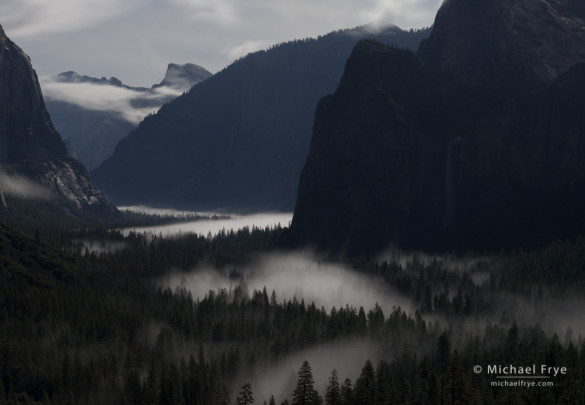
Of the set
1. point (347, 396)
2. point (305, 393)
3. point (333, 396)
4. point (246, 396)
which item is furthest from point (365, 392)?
point (246, 396)

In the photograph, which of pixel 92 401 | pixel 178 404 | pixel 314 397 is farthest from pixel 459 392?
pixel 92 401

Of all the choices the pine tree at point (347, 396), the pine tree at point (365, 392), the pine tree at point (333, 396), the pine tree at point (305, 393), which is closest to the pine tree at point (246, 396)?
the pine tree at point (305, 393)

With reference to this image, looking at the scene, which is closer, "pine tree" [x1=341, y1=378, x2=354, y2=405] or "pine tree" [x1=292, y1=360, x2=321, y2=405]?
"pine tree" [x1=341, y1=378, x2=354, y2=405]

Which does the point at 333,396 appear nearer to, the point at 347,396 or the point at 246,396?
the point at 347,396

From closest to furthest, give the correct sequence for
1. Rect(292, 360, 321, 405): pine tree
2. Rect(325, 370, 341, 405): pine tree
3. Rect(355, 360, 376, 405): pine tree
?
Rect(355, 360, 376, 405): pine tree
Rect(292, 360, 321, 405): pine tree
Rect(325, 370, 341, 405): pine tree

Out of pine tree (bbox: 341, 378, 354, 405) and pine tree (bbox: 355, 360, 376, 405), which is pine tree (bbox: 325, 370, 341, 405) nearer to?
pine tree (bbox: 341, 378, 354, 405)

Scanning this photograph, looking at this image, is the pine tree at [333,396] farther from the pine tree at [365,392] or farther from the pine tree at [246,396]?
the pine tree at [246,396]

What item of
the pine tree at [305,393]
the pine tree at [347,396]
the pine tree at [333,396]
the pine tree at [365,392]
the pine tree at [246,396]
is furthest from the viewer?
the pine tree at [333,396]

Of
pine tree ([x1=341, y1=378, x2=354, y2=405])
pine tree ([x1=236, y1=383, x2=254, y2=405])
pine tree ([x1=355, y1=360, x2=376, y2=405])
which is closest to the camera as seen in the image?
pine tree ([x1=355, y1=360, x2=376, y2=405])

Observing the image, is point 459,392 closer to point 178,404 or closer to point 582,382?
point 582,382

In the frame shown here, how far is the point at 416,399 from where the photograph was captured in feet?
607

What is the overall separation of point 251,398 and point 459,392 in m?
56.7

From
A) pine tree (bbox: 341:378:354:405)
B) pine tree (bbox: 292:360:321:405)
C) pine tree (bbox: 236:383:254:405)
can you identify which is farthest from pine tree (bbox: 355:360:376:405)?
pine tree (bbox: 236:383:254:405)

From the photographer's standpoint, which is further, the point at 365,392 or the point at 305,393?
the point at 305,393
